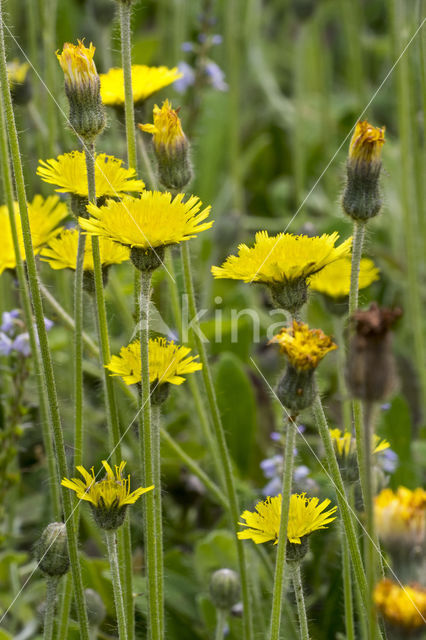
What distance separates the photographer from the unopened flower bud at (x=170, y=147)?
2.67 feet

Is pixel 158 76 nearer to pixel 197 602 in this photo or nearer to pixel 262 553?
pixel 262 553

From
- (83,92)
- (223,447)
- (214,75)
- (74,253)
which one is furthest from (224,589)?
(214,75)

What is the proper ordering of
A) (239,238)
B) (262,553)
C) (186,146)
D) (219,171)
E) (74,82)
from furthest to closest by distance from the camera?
1. (219,171)
2. (239,238)
3. (262,553)
4. (186,146)
5. (74,82)

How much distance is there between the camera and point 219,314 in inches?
59.6

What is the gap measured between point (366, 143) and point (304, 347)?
220 millimetres

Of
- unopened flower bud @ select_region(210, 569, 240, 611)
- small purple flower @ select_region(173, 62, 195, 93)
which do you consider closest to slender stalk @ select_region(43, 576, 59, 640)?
unopened flower bud @ select_region(210, 569, 240, 611)

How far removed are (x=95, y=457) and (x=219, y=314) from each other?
35 cm

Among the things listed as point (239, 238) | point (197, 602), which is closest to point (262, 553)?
point (197, 602)

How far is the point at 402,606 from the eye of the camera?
49 cm

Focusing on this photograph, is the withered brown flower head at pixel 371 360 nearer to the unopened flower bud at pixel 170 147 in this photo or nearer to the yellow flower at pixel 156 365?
the yellow flower at pixel 156 365

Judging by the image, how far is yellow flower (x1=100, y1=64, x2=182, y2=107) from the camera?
0.93m

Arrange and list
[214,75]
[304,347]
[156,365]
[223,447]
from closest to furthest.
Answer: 1. [304,347]
2. [156,365]
3. [223,447]
4. [214,75]

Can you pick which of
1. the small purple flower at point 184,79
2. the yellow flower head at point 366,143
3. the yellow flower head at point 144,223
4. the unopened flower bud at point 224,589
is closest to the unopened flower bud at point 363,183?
the yellow flower head at point 366,143

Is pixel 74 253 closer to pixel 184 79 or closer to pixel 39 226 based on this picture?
pixel 39 226
